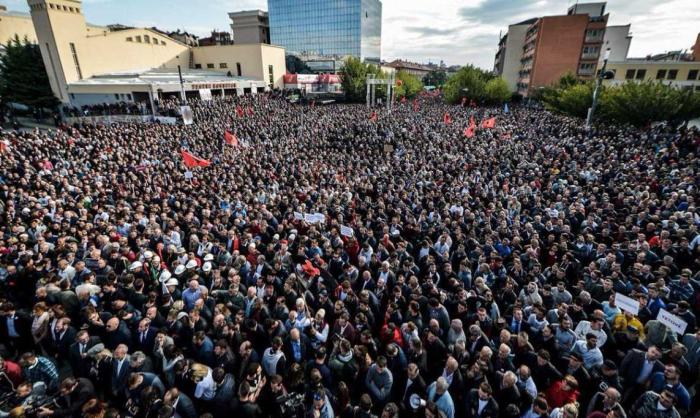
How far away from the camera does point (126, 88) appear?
3034cm

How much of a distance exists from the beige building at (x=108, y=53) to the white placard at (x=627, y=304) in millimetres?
37127

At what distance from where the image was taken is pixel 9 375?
4.19 m

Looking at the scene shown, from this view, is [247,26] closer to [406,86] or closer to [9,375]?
[406,86]

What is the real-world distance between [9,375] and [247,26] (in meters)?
87.0

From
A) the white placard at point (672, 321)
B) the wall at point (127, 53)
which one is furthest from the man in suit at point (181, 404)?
the wall at point (127, 53)

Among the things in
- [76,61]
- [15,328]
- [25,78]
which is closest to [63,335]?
[15,328]

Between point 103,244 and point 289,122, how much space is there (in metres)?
20.4

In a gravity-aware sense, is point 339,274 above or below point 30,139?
below

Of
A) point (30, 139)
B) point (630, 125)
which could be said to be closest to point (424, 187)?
point (30, 139)

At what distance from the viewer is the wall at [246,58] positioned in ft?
155

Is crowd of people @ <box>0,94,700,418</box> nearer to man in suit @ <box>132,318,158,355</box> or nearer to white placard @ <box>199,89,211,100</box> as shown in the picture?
man in suit @ <box>132,318,158,355</box>

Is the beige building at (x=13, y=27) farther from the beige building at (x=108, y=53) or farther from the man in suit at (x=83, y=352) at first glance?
the man in suit at (x=83, y=352)

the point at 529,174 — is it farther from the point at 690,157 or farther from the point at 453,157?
the point at 690,157

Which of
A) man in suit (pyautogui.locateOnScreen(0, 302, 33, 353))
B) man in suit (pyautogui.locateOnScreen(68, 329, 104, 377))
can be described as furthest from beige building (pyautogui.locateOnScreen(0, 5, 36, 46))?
man in suit (pyautogui.locateOnScreen(68, 329, 104, 377))
